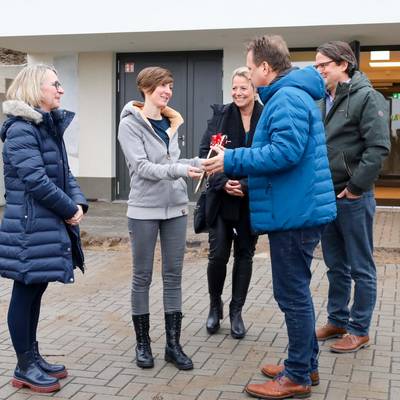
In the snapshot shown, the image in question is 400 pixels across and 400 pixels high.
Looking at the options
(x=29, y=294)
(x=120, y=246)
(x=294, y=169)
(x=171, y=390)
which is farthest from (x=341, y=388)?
(x=120, y=246)

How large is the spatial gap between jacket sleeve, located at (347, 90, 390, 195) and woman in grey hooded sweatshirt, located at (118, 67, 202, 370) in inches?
44.1

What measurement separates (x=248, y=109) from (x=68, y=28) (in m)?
7.44

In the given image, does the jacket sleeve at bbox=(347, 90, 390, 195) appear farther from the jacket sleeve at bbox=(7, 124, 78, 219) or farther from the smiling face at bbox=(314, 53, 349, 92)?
the jacket sleeve at bbox=(7, 124, 78, 219)

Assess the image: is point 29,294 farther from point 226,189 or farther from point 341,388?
point 341,388

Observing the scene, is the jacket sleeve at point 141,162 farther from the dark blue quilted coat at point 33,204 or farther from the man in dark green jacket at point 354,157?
the man in dark green jacket at point 354,157

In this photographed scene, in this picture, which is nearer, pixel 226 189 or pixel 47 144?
pixel 47 144

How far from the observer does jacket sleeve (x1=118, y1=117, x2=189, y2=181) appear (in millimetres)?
4635

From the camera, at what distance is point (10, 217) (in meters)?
4.34

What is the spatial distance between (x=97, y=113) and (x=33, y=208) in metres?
9.89

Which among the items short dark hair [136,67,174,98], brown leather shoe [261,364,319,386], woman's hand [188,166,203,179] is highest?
short dark hair [136,67,174,98]

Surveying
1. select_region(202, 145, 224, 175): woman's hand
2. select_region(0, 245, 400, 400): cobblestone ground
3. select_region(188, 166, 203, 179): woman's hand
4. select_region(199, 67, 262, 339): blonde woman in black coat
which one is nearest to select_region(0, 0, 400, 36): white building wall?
select_region(0, 245, 400, 400): cobblestone ground

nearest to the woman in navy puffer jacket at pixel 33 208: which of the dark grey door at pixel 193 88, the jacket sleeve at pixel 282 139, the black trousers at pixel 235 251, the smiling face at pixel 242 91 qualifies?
the jacket sleeve at pixel 282 139

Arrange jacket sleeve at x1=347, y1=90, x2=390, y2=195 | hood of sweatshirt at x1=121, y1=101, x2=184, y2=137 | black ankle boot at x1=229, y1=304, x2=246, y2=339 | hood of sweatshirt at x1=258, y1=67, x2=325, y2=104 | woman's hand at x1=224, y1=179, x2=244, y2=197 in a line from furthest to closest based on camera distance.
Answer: black ankle boot at x1=229, y1=304, x2=246, y2=339, woman's hand at x1=224, y1=179, x2=244, y2=197, jacket sleeve at x1=347, y1=90, x2=390, y2=195, hood of sweatshirt at x1=121, y1=101, x2=184, y2=137, hood of sweatshirt at x1=258, y1=67, x2=325, y2=104

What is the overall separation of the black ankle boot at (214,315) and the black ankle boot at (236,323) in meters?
0.11
